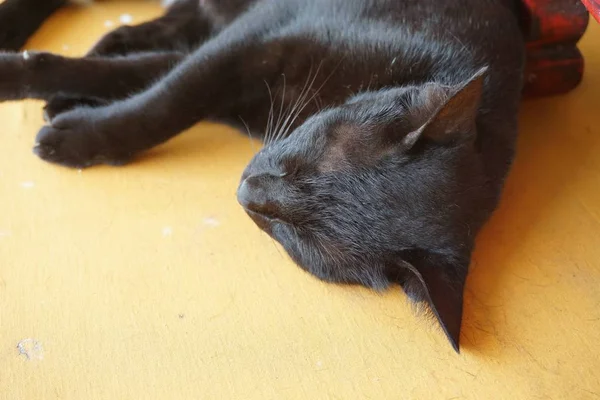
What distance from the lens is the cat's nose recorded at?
823 millimetres

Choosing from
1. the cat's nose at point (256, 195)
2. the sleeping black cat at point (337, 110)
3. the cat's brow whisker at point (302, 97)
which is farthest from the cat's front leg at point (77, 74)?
the cat's nose at point (256, 195)

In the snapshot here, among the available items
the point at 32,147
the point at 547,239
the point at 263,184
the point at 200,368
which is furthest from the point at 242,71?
Result: the point at 547,239

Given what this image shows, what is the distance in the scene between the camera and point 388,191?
0.77m

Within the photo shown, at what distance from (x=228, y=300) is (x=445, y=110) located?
0.47 metres

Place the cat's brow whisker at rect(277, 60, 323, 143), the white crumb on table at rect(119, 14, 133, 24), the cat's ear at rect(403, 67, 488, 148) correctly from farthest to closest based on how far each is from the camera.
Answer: the white crumb on table at rect(119, 14, 133, 24), the cat's brow whisker at rect(277, 60, 323, 143), the cat's ear at rect(403, 67, 488, 148)

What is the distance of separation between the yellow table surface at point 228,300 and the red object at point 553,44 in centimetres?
21

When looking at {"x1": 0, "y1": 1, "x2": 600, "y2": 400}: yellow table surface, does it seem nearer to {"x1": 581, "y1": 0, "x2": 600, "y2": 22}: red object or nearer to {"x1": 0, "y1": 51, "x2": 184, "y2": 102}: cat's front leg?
{"x1": 0, "y1": 51, "x2": 184, "y2": 102}: cat's front leg

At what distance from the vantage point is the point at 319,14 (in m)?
1.01

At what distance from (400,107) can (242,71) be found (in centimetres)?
38

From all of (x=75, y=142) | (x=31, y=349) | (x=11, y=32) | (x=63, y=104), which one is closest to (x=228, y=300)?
(x=31, y=349)

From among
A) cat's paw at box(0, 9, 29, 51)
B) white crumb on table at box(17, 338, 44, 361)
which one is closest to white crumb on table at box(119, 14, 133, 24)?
cat's paw at box(0, 9, 29, 51)

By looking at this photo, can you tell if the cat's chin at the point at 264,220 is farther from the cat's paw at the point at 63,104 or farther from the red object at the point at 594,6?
the red object at the point at 594,6

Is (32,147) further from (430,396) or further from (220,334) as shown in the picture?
(430,396)

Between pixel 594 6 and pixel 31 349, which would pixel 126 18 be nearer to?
pixel 31 349
